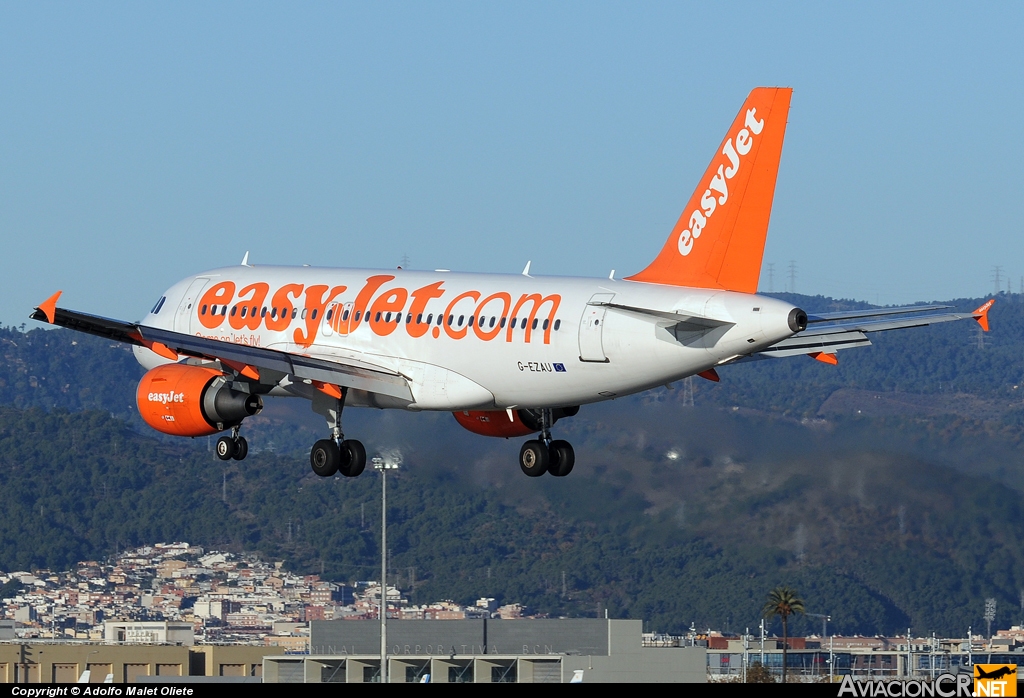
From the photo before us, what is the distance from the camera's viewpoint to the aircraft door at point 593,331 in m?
47.4

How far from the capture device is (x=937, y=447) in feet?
324

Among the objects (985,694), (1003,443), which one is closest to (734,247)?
(985,694)

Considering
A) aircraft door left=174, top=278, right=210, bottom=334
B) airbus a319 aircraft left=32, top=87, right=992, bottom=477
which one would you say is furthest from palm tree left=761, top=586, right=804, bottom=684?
aircraft door left=174, top=278, right=210, bottom=334

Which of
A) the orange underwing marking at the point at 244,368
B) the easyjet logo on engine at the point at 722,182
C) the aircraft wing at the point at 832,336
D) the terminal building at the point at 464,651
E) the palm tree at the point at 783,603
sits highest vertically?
the easyjet logo on engine at the point at 722,182

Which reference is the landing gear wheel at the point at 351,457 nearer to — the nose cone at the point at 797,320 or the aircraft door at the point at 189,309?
the aircraft door at the point at 189,309

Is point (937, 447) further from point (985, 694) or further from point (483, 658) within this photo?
point (985, 694)

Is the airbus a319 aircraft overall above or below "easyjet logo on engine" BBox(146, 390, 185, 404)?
above

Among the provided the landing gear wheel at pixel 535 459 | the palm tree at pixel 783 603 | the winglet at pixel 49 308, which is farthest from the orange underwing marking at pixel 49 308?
the palm tree at pixel 783 603

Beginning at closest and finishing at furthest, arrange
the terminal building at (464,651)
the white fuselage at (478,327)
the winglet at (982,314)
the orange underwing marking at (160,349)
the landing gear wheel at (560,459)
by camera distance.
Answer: the white fuselage at (478,327) < the winglet at (982,314) < the orange underwing marking at (160,349) < the landing gear wheel at (560,459) < the terminal building at (464,651)

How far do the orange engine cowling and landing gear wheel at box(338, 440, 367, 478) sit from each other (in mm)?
2585

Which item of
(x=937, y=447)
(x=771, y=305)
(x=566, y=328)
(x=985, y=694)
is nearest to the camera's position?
(x=985, y=694)

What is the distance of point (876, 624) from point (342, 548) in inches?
2911

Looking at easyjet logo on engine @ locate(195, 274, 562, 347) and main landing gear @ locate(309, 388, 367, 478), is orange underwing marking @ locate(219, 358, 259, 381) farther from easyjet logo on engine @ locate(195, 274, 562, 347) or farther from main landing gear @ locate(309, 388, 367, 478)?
easyjet logo on engine @ locate(195, 274, 562, 347)

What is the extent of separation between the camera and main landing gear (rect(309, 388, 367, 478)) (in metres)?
52.2
